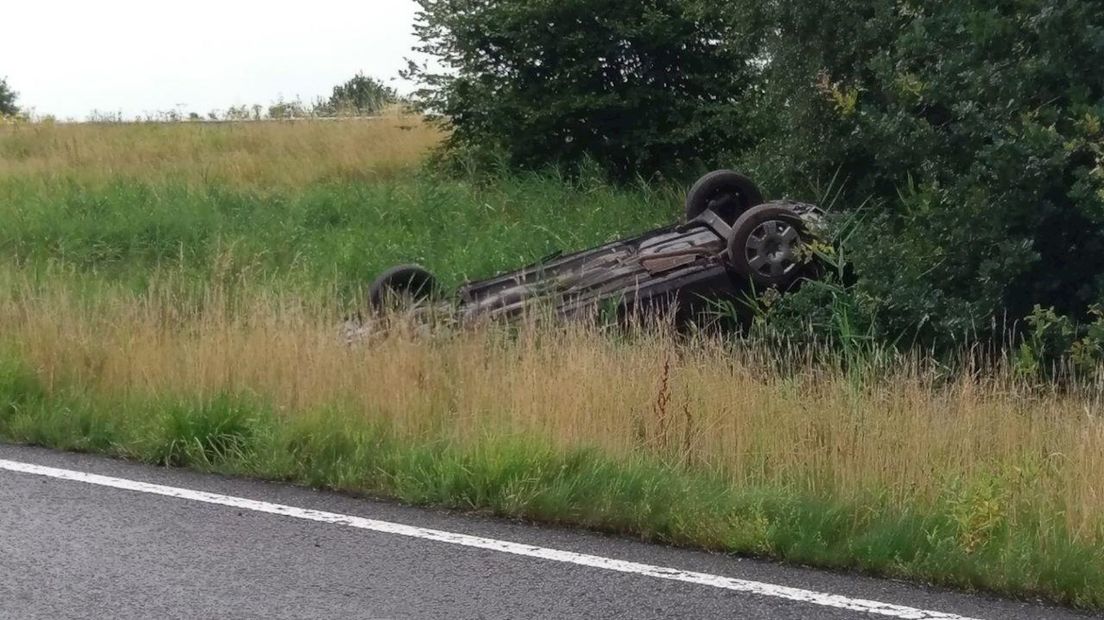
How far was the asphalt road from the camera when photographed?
511cm

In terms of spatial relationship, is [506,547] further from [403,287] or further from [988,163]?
[403,287]

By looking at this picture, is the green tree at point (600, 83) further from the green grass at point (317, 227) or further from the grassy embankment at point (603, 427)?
the grassy embankment at point (603, 427)

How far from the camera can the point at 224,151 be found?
22078 millimetres

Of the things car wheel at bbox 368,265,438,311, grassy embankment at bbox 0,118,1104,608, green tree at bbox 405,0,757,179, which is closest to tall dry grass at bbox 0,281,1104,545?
grassy embankment at bbox 0,118,1104,608

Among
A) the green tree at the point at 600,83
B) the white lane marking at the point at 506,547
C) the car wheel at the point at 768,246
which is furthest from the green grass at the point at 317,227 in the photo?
the white lane marking at the point at 506,547

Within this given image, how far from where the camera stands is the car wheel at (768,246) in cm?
1007

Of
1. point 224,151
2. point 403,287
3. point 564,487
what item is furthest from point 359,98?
point 564,487

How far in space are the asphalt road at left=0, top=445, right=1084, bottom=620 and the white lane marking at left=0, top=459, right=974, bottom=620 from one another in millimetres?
12

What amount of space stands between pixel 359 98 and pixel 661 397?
2351cm

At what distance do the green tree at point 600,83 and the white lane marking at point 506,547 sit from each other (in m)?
10.4

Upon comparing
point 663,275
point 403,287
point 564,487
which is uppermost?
point 663,275

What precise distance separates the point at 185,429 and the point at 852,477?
12.4 feet

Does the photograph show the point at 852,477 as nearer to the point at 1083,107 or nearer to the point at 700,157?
the point at 1083,107

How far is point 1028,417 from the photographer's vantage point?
7.02m
